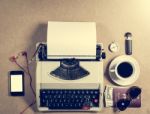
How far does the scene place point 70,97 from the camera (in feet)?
6.16

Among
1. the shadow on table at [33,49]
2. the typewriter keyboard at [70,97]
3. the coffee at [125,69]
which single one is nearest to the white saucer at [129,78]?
the coffee at [125,69]

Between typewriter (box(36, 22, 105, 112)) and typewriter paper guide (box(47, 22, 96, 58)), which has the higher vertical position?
typewriter paper guide (box(47, 22, 96, 58))

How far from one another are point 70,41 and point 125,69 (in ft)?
1.18

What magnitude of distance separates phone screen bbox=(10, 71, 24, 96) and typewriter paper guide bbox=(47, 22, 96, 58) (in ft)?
0.81

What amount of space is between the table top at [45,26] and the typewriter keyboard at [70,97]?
4.8 inches

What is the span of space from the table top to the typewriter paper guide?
0.15 meters

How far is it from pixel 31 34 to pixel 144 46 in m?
0.66

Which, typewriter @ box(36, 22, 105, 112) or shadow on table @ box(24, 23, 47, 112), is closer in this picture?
typewriter @ box(36, 22, 105, 112)

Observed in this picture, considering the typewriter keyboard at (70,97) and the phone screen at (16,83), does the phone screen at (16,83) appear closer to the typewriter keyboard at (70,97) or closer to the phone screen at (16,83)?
the phone screen at (16,83)

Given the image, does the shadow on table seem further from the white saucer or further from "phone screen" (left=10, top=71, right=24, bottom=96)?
the white saucer

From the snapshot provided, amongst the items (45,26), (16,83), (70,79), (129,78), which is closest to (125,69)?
(129,78)

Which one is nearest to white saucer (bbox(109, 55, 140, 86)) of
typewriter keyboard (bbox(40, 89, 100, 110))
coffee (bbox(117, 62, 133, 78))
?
coffee (bbox(117, 62, 133, 78))

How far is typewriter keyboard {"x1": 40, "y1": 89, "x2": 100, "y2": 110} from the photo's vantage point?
1.87 metres

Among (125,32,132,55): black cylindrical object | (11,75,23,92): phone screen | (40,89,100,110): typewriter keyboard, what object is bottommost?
(40,89,100,110): typewriter keyboard
